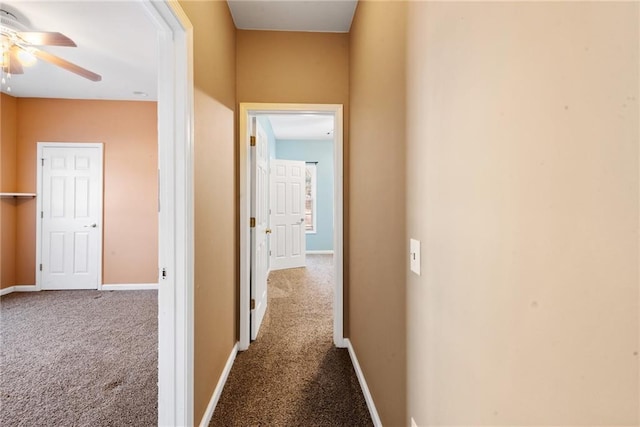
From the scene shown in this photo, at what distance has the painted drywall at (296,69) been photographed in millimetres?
2402

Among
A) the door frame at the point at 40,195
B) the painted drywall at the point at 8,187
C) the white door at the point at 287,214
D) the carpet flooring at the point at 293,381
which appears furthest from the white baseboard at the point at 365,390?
the painted drywall at the point at 8,187

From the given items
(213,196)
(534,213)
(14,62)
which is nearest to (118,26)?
(14,62)

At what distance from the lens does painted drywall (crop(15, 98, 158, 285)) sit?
13.2ft

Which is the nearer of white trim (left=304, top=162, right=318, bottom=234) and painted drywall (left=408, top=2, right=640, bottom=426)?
painted drywall (left=408, top=2, right=640, bottom=426)

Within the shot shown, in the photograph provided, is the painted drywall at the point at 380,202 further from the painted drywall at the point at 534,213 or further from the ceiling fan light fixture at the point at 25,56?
the ceiling fan light fixture at the point at 25,56

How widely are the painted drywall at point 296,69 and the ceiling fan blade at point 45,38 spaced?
1.27 m

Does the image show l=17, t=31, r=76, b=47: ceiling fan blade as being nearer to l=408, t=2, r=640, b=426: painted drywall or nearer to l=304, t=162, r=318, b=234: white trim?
l=408, t=2, r=640, b=426: painted drywall

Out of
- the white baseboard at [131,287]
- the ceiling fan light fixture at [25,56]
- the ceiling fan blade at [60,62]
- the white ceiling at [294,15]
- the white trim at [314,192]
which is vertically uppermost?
the white ceiling at [294,15]

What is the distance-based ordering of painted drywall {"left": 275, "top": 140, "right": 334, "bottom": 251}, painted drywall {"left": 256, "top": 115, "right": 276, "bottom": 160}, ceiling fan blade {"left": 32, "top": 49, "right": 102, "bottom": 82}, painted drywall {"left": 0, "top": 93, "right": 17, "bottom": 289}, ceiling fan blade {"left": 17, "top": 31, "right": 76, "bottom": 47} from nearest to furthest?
ceiling fan blade {"left": 17, "top": 31, "right": 76, "bottom": 47}, ceiling fan blade {"left": 32, "top": 49, "right": 102, "bottom": 82}, painted drywall {"left": 0, "top": 93, "right": 17, "bottom": 289}, painted drywall {"left": 256, "top": 115, "right": 276, "bottom": 160}, painted drywall {"left": 275, "top": 140, "right": 334, "bottom": 251}

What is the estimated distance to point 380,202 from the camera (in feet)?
4.96

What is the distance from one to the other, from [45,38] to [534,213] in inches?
128

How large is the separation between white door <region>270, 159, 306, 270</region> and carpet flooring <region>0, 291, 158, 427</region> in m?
2.32

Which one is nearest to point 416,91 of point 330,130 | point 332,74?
point 332,74

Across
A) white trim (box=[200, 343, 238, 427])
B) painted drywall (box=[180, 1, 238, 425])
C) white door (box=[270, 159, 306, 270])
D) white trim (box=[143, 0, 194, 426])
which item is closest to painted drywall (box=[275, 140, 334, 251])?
white door (box=[270, 159, 306, 270])
